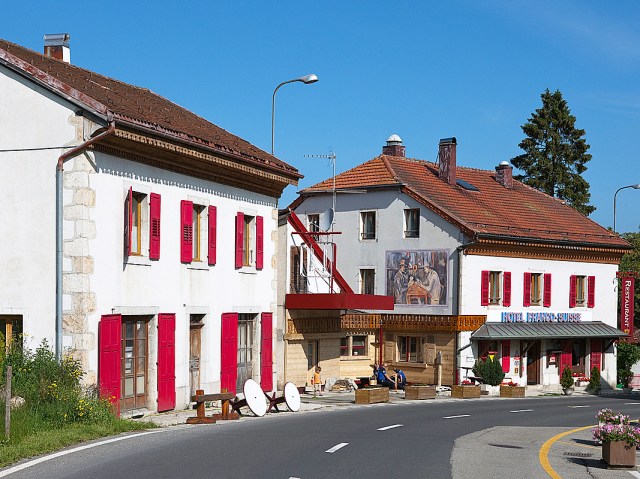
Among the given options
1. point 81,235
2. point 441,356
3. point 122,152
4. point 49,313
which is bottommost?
point 441,356

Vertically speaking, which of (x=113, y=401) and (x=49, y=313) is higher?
(x=49, y=313)

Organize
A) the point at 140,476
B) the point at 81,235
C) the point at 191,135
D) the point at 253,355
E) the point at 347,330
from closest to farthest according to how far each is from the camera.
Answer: the point at 140,476, the point at 81,235, the point at 191,135, the point at 253,355, the point at 347,330

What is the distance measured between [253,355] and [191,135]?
8.49 meters

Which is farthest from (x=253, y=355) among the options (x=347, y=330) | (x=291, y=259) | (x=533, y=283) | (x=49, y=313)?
(x=533, y=283)

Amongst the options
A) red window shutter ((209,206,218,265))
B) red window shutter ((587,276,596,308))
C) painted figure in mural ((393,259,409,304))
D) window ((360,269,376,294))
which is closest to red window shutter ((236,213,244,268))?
red window shutter ((209,206,218,265))

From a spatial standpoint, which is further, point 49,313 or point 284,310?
point 284,310

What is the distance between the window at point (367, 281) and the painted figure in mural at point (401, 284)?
51.0 inches

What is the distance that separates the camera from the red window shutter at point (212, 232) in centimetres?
2928

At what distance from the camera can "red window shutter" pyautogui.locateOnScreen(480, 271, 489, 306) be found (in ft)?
162

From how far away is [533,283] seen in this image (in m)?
52.9

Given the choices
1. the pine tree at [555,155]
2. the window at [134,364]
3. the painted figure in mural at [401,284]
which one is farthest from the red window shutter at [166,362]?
the pine tree at [555,155]

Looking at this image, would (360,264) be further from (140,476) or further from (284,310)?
(140,476)

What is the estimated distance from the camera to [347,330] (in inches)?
1818

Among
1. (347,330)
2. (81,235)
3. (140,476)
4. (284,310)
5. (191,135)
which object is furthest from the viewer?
(347,330)
